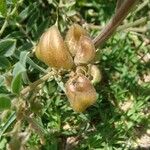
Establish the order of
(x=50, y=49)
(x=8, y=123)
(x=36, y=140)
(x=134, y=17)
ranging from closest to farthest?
(x=50, y=49), (x=8, y=123), (x=36, y=140), (x=134, y=17)

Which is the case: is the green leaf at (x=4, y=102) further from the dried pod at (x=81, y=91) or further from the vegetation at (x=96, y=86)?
the vegetation at (x=96, y=86)

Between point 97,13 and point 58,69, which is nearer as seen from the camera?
point 58,69

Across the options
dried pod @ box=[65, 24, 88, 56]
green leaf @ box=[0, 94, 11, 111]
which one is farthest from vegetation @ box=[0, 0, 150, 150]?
green leaf @ box=[0, 94, 11, 111]

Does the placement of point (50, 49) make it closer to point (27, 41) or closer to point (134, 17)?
point (27, 41)

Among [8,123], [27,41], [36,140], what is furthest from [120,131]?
[8,123]

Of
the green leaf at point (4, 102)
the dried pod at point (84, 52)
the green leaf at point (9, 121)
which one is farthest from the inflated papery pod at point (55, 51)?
the green leaf at point (9, 121)

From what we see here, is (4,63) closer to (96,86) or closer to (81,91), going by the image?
(81,91)

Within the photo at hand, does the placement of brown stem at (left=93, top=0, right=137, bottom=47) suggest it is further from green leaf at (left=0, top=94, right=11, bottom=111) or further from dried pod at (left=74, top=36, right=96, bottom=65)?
green leaf at (left=0, top=94, right=11, bottom=111)
